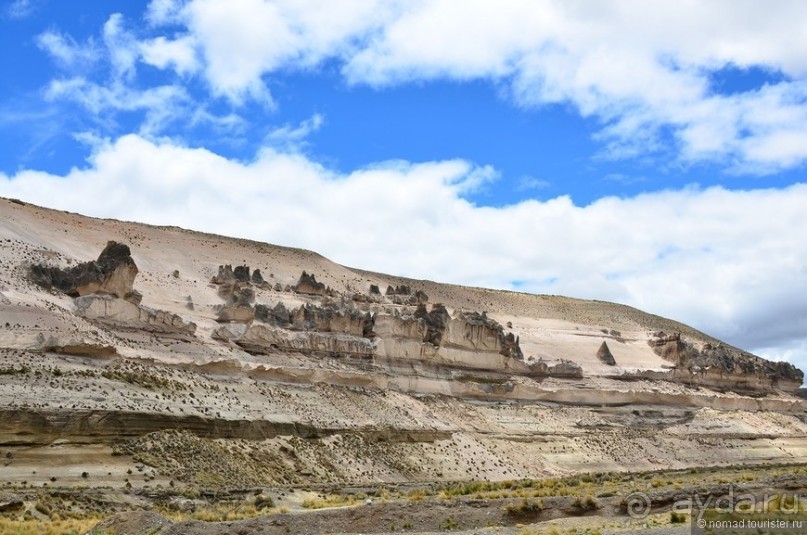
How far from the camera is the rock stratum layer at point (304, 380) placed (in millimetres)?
34781

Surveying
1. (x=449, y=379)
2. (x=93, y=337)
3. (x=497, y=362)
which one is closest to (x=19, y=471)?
(x=93, y=337)

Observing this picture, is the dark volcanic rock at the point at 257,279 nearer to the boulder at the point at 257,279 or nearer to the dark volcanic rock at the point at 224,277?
the boulder at the point at 257,279

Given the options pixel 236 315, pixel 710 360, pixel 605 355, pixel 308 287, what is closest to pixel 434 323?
pixel 308 287

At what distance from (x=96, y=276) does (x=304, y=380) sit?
10665mm

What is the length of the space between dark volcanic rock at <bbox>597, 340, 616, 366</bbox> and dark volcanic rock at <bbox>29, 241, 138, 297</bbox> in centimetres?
4058

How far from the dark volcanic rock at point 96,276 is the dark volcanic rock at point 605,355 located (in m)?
40.6

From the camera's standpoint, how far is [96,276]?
143ft

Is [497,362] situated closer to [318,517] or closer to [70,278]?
[70,278]

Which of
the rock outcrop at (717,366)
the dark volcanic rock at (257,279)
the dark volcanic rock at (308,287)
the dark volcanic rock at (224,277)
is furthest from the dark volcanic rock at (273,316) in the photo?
the rock outcrop at (717,366)

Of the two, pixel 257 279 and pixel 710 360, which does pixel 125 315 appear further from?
pixel 710 360

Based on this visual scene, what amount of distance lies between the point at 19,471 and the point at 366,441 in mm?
17421

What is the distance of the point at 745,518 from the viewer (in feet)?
63.2

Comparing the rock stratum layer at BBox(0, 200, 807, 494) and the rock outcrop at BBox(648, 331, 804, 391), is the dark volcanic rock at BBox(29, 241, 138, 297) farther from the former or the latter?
the rock outcrop at BBox(648, 331, 804, 391)

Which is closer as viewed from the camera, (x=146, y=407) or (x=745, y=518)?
(x=745, y=518)
